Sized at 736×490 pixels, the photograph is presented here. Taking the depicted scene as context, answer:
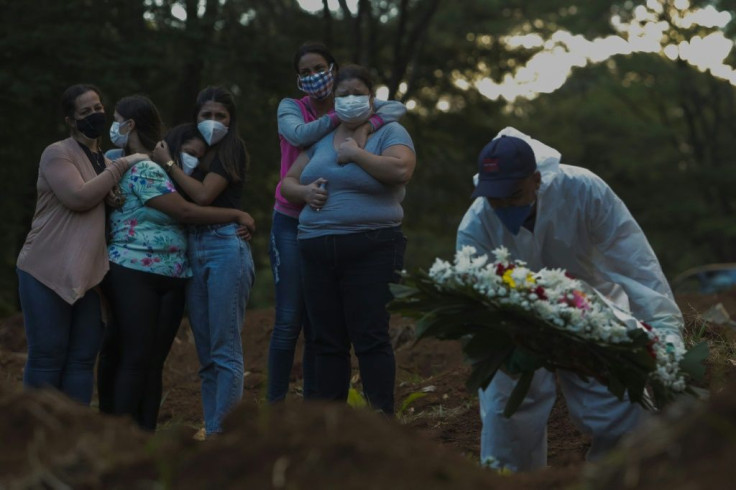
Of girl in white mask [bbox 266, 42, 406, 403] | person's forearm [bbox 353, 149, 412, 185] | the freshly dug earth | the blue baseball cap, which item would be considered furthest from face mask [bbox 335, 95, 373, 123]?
the freshly dug earth

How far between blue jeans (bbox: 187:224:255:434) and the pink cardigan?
21.1 inches

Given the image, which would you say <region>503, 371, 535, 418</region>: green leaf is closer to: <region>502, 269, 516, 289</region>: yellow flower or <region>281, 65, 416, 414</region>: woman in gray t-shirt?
<region>502, 269, 516, 289</region>: yellow flower

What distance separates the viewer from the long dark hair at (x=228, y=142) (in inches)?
242

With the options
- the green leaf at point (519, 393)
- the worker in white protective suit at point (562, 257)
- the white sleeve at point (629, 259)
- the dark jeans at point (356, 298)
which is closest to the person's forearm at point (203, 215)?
the dark jeans at point (356, 298)

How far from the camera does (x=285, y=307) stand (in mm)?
6402

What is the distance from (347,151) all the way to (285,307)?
3.33ft

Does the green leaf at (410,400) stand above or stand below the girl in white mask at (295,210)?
below

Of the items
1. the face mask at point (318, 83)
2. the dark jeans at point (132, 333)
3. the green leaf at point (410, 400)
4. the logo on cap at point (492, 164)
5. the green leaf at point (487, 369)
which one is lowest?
the green leaf at point (410, 400)

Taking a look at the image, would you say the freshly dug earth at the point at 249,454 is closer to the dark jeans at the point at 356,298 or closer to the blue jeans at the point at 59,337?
the blue jeans at the point at 59,337

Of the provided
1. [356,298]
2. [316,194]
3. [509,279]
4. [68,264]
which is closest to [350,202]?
[316,194]

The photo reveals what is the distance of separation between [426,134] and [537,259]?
17203 millimetres

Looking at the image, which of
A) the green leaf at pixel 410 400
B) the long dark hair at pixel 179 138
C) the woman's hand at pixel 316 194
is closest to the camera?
the woman's hand at pixel 316 194

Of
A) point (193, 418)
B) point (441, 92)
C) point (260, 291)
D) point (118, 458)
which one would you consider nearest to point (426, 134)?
point (441, 92)

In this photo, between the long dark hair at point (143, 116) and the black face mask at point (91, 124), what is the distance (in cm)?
26
